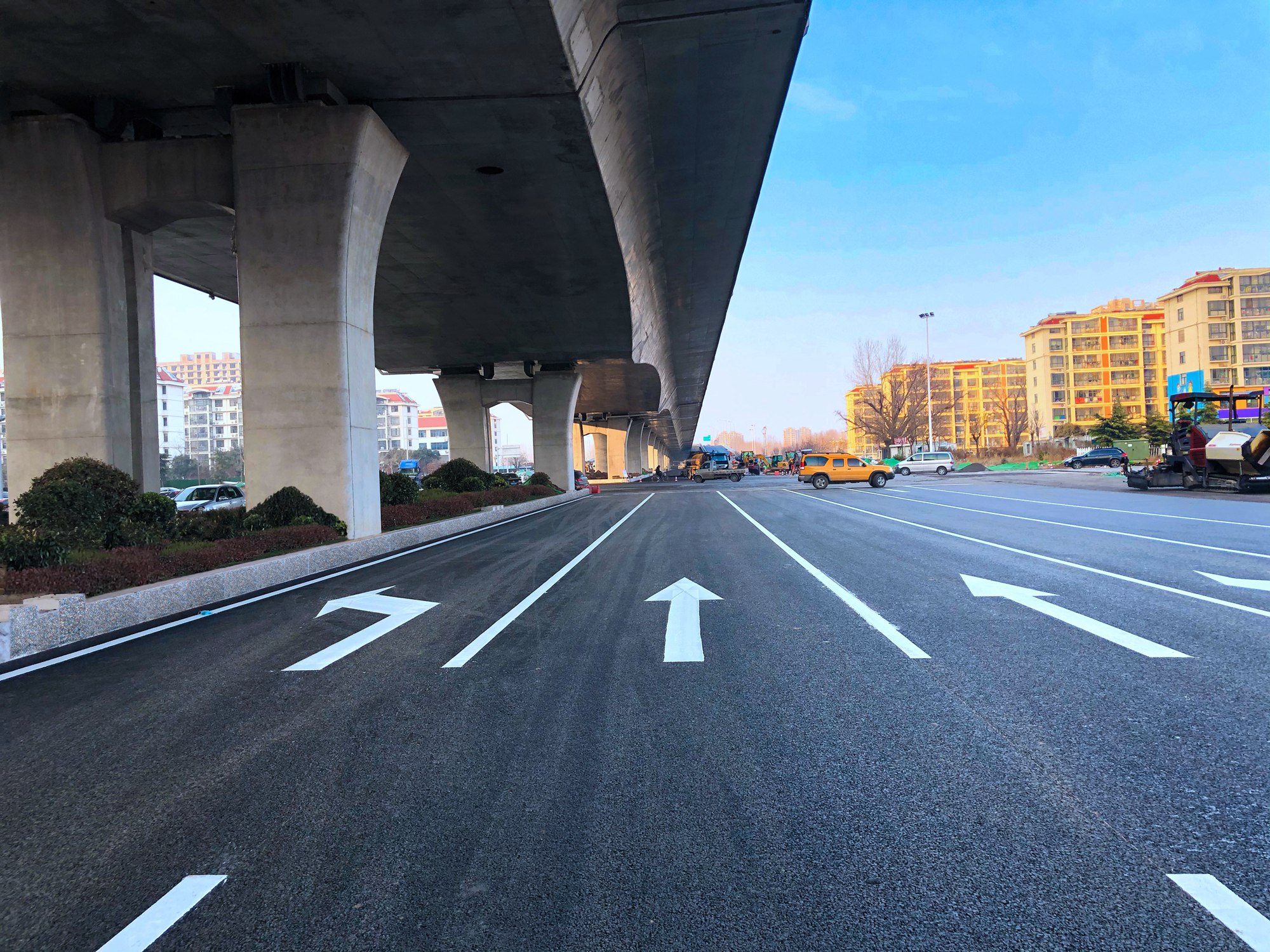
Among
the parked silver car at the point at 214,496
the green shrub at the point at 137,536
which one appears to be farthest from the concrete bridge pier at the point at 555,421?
the green shrub at the point at 137,536

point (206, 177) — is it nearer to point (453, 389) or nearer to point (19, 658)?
point (19, 658)

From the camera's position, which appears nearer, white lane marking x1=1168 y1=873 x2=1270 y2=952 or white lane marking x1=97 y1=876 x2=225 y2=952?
white lane marking x1=1168 y1=873 x2=1270 y2=952

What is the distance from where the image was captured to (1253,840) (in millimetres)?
3320

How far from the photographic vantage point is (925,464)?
64438mm

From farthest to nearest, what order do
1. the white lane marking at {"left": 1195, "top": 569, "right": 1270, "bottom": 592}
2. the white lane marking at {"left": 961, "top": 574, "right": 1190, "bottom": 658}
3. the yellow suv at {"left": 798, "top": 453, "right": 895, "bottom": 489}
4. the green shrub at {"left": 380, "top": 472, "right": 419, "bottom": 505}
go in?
the yellow suv at {"left": 798, "top": 453, "right": 895, "bottom": 489}, the green shrub at {"left": 380, "top": 472, "right": 419, "bottom": 505}, the white lane marking at {"left": 1195, "top": 569, "right": 1270, "bottom": 592}, the white lane marking at {"left": 961, "top": 574, "right": 1190, "bottom": 658}

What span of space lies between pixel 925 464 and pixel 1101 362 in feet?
280

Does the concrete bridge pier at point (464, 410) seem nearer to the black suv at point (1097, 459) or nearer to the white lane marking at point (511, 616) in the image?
the white lane marking at point (511, 616)

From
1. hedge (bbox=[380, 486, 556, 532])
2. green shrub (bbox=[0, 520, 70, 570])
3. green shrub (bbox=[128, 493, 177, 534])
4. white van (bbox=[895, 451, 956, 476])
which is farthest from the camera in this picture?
white van (bbox=[895, 451, 956, 476])

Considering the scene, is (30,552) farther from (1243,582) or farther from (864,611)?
(1243,582)

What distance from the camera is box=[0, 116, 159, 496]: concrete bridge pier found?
16750 millimetres

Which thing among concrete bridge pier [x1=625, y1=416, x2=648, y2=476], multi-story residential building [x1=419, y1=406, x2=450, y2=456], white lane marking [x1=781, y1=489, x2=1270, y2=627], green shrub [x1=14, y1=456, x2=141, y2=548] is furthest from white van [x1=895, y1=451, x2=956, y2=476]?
multi-story residential building [x1=419, y1=406, x2=450, y2=456]

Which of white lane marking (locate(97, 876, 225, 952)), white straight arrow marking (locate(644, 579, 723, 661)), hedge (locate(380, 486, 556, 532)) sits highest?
hedge (locate(380, 486, 556, 532))

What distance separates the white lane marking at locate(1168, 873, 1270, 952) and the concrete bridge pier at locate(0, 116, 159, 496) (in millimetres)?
19227

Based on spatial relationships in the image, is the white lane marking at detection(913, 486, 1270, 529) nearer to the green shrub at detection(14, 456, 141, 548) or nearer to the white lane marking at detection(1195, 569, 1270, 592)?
the white lane marking at detection(1195, 569, 1270, 592)
